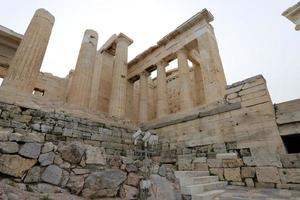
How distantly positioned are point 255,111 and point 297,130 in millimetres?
1231

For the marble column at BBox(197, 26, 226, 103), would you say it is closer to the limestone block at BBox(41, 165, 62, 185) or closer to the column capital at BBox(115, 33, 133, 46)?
the column capital at BBox(115, 33, 133, 46)

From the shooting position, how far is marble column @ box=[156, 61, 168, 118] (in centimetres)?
1173

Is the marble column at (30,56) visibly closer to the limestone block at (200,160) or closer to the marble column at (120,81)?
the marble column at (120,81)

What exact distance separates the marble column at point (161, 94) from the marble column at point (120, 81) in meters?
2.35

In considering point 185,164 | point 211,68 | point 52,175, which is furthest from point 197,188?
point 211,68

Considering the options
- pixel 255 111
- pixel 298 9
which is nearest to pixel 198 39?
pixel 298 9

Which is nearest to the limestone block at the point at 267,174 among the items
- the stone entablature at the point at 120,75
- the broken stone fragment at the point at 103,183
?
the broken stone fragment at the point at 103,183

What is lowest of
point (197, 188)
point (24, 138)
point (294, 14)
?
point (197, 188)

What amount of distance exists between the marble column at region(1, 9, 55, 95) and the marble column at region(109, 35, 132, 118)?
4.59 m

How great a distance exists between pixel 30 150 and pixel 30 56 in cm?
705

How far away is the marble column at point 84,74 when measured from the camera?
9.62 metres

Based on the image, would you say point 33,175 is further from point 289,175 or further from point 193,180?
point 289,175

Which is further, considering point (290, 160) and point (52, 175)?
point (290, 160)

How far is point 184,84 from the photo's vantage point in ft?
36.8
